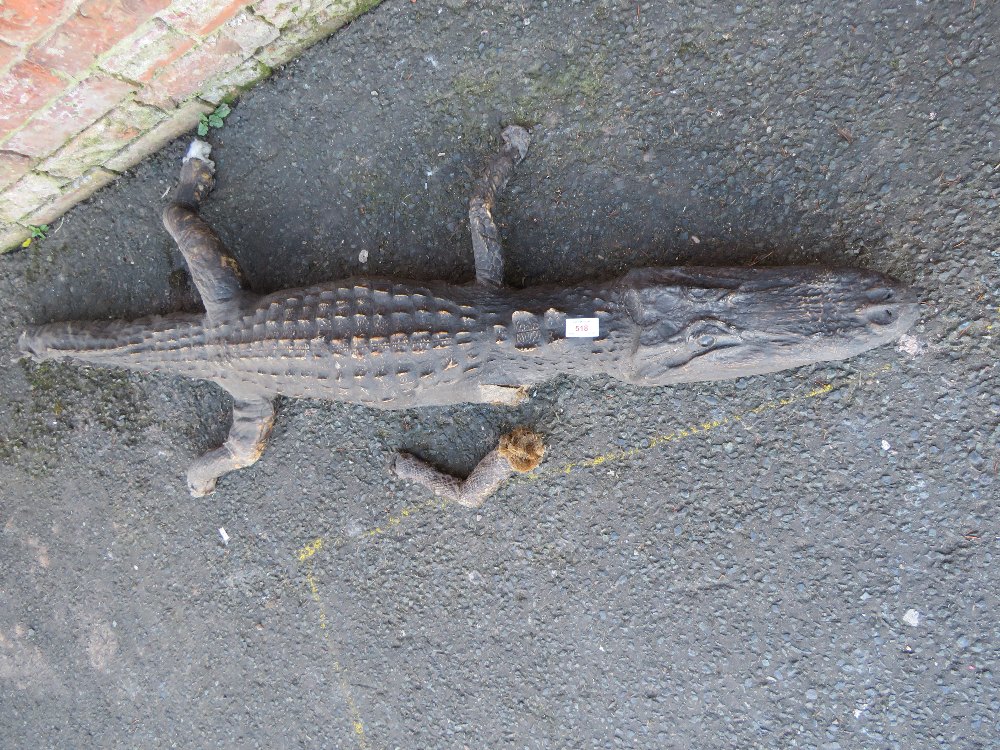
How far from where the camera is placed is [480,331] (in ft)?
10.3

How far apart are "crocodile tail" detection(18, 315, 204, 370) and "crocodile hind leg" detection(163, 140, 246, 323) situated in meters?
0.19

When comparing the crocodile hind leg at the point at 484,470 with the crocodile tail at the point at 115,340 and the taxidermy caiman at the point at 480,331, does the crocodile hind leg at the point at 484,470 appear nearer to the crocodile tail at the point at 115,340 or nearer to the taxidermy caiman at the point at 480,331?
the taxidermy caiman at the point at 480,331

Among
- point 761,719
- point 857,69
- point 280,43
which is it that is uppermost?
point 857,69

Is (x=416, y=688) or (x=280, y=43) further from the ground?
(x=280, y=43)

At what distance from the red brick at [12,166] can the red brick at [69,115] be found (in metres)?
0.05

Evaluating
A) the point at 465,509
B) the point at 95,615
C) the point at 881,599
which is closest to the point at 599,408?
the point at 465,509

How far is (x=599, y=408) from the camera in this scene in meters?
3.63

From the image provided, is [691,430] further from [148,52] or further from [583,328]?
[148,52]

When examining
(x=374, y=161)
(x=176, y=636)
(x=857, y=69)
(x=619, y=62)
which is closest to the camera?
(x=857, y=69)

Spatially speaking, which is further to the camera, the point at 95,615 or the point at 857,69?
the point at 95,615

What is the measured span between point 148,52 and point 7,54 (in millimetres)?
621

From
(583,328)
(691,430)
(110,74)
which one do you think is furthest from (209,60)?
(691,430)

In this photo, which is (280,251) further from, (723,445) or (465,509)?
(723,445)

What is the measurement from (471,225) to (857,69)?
7.23 ft
